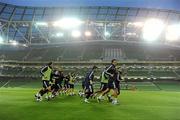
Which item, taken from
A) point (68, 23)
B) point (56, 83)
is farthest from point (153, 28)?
point (56, 83)

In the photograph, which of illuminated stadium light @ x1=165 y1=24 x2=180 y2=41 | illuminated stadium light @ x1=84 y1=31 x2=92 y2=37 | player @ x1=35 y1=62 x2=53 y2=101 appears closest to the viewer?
player @ x1=35 y1=62 x2=53 y2=101

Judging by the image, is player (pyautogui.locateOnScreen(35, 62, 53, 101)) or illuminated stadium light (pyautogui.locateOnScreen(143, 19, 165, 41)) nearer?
player (pyautogui.locateOnScreen(35, 62, 53, 101))

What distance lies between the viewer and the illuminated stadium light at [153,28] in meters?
56.6

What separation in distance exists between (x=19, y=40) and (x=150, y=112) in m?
59.0

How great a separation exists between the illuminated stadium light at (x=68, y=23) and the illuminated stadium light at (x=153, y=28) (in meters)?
11.7

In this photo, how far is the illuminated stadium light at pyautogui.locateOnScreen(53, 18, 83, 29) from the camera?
189 feet

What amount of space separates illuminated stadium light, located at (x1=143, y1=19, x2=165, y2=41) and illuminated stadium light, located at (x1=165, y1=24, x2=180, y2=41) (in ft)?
5.70

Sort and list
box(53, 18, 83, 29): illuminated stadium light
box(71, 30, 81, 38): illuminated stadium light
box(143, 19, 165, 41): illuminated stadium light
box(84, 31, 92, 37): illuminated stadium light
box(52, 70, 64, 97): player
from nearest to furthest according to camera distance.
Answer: box(52, 70, 64, 97): player < box(143, 19, 165, 41): illuminated stadium light < box(53, 18, 83, 29): illuminated stadium light < box(71, 30, 81, 38): illuminated stadium light < box(84, 31, 92, 37): illuminated stadium light

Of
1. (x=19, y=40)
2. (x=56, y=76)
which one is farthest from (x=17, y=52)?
(x=56, y=76)

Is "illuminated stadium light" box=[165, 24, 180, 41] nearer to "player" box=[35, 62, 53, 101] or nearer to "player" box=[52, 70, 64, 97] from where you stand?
"player" box=[52, 70, 64, 97]

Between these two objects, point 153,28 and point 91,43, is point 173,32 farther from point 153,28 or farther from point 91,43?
point 91,43

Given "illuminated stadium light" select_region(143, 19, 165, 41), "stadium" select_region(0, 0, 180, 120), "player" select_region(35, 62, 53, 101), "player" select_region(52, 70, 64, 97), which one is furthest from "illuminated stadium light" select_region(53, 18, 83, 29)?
"player" select_region(35, 62, 53, 101)

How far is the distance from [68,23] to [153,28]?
49.6 feet

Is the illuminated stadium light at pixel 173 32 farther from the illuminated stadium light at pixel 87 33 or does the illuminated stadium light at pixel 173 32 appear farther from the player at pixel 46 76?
the player at pixel 46 76
